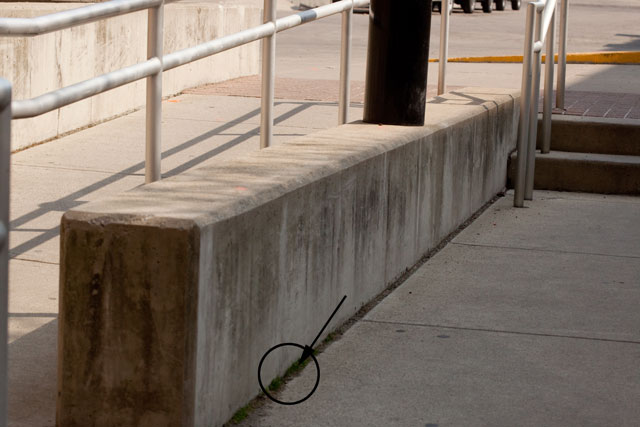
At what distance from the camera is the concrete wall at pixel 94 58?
7.52 m

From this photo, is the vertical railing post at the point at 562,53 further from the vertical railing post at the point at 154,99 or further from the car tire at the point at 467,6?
the car tire at the point at 467,6

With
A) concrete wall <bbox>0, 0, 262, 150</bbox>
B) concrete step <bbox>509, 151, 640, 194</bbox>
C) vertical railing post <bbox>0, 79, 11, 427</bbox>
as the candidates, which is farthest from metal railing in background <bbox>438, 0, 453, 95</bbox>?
vertical railing post <bbox>0, 79, 11, 427</bbox>

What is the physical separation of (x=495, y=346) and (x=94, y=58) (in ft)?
16.0

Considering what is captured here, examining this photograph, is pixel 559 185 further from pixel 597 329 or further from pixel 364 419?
pixel 364 419

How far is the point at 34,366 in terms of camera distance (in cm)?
384

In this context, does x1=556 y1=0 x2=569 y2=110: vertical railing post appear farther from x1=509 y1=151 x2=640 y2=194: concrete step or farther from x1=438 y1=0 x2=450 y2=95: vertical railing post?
x1=438 y1=0 x2=450 y2=95: vertical railing post

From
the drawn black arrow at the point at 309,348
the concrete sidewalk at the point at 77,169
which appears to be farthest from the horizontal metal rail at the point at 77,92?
the drawn black arrow at the point at 309,348

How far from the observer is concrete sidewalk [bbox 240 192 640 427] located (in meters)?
3.71

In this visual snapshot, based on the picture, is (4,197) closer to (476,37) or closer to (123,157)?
A: (123,157)

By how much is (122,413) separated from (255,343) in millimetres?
566

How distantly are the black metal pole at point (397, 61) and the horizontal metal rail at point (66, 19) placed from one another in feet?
6.68

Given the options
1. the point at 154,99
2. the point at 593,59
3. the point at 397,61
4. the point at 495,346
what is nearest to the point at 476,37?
the point at 593,59

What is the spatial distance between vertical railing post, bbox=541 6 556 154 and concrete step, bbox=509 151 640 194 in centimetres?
12

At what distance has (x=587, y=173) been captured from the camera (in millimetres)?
7988
